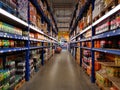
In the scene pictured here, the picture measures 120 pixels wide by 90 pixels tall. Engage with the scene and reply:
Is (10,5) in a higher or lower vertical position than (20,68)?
higher

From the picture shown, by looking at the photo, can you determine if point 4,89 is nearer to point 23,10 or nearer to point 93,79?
point 23,10

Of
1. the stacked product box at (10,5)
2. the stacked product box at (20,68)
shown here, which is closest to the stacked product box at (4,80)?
the stacked product box at (20,68)

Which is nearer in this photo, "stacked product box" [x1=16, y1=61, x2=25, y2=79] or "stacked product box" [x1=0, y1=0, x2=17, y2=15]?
"stacked product box" [x1=0, y1=0, x2=17, y2=15]

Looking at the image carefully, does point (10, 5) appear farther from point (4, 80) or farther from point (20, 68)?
point (20, 68)

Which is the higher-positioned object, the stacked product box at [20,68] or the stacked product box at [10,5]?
the stacked product box at [10,5]

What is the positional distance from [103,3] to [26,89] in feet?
8.81

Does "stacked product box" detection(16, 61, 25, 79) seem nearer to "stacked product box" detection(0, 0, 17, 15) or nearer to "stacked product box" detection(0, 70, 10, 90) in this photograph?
"stacked product box" detection(0, 70, 10, 90)

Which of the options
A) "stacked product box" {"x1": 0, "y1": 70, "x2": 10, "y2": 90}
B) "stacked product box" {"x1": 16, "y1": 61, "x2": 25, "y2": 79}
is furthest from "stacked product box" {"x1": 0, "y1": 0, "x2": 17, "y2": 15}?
"stacked product box" {"x1": 16, "y1": 61, "x2": 25, "y2": 79}

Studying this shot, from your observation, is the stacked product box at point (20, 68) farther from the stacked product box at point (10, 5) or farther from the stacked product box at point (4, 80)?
the stacked product box at point (10, 5)

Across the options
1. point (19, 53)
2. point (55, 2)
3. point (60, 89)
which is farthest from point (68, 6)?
point (60, 89)

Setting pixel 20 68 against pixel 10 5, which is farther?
pixel 20 68

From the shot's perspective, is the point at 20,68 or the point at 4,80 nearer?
the point at 4,80

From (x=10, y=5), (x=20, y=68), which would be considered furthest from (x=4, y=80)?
(x=10, y=5)

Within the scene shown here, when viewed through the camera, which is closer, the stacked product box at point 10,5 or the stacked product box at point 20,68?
the stacked product box at point 10,5
